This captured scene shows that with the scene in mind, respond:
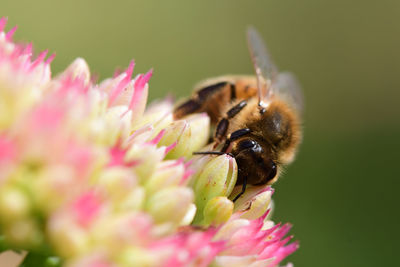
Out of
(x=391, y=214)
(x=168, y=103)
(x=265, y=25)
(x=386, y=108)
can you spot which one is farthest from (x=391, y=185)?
(x=168, y=103)

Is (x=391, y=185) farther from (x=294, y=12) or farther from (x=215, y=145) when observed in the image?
(x=215, y=145)

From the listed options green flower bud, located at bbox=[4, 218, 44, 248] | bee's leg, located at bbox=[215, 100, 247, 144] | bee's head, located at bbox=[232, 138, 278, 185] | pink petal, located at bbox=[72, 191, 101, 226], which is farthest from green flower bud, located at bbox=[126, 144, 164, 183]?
bee's leg, located at bbox=[215, 100, 247, 144]

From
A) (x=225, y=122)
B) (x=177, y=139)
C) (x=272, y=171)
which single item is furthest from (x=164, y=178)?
(x=225, y=122)

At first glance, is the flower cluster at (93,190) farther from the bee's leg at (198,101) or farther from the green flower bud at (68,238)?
the bee's leg at (198,101)

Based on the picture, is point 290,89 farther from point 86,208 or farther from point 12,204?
point 12,204

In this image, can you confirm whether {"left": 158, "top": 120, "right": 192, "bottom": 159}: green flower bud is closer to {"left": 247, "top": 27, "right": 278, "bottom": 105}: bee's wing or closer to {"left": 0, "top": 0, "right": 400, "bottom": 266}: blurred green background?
{"left": 247, "top": 27, "right": 278, "bottom": 105}: bee's wing

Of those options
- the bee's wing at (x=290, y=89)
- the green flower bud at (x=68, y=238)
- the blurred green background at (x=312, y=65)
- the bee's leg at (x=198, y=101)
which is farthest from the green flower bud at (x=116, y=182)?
the blurred green background at (x=312, y=65)
